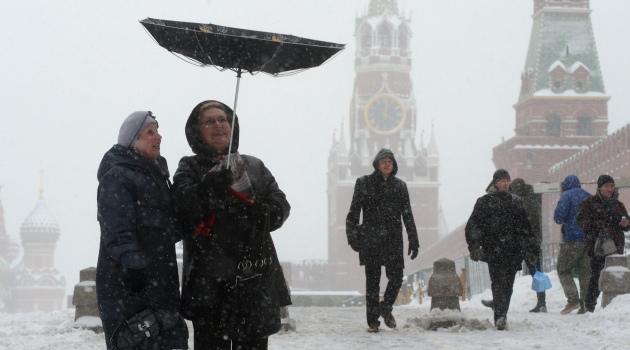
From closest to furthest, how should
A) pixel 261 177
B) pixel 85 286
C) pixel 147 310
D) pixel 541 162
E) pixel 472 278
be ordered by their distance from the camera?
pixel 147 310 → pixel 261 177 → pixel 85 286 → pixel 472 278 → pixel 541 162

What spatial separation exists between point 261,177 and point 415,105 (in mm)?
99458

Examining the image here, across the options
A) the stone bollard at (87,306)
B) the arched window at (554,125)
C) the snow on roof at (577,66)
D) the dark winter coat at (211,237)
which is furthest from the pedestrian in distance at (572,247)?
the snow on roof at (577,66)

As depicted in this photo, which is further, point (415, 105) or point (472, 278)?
point (415, 105)

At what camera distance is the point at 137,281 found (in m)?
4.16

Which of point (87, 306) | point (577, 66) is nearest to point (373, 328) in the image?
point (87, 306)

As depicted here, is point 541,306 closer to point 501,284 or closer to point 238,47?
point 501,284

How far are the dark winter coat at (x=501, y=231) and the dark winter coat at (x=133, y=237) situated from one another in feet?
14.9

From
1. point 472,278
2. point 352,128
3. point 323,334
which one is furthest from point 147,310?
point 352,128

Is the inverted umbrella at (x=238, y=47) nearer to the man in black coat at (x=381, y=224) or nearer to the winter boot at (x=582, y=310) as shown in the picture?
the man in black coat at (x=381, y=224)

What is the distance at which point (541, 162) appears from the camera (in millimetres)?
63500

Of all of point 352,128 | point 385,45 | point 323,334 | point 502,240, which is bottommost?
point 323,334

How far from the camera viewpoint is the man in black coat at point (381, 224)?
8.05 m

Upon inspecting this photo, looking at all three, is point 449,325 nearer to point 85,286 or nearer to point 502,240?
point 502,240

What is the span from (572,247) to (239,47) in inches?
274
